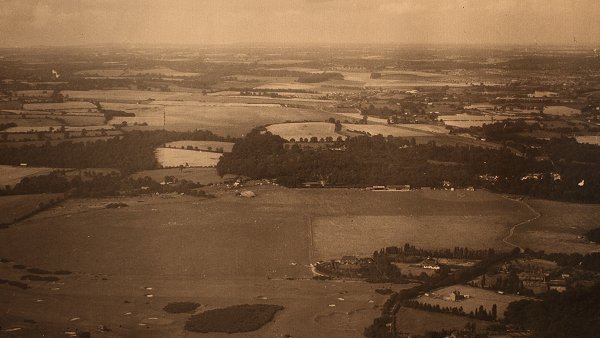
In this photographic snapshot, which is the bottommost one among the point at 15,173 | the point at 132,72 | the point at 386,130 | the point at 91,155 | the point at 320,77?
the point at 15,173

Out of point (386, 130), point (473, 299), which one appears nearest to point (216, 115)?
point (386, 130)

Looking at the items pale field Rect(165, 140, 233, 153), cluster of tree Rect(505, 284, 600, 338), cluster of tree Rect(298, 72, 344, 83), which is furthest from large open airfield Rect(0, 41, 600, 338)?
cluster of tree Rect(298, 72, 344, 83)

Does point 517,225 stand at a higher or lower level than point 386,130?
lower

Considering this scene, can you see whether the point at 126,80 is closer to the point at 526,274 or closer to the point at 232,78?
the point at 232,78

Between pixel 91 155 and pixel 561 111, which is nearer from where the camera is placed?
pixel 91 155

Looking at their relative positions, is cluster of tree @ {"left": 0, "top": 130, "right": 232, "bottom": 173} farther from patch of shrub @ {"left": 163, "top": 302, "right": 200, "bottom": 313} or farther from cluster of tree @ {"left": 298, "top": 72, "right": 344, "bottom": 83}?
cluster of tree @ {"left": 298, "top": 72, "right": 344, "bottom": 83}

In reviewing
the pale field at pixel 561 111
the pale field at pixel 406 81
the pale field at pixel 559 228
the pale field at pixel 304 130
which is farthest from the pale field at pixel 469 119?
the pale field at pixel 559 228

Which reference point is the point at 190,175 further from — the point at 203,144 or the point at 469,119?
the point at 469,119
